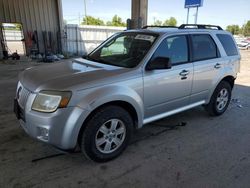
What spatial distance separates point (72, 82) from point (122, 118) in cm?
81

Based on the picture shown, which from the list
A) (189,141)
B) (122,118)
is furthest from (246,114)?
(122,118)

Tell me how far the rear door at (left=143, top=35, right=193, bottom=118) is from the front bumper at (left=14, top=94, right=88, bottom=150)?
3.62 ft

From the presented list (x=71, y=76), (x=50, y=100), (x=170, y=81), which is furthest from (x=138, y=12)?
(x=50, y=100)

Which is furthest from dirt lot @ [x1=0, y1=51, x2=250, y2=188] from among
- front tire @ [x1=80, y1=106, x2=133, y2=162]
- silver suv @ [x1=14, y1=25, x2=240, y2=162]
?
silver suv @ [x1=14, y1=25, x2=240, y2=162]

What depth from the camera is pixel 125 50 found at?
144 inches

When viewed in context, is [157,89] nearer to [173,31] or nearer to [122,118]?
[122,118]

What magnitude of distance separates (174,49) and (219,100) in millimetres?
1727

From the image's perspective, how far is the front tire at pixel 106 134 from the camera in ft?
9.06

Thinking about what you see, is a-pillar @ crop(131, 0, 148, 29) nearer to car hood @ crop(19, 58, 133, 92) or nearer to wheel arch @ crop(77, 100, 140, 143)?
car hood @ crop(19, 58, 133, 92)

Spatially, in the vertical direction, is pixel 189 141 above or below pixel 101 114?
below

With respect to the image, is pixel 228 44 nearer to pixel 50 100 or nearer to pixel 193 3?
pixel 50 100

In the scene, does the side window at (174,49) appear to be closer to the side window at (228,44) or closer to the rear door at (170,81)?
the rear door at (170,81)

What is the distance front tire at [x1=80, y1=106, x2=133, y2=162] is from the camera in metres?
2.76

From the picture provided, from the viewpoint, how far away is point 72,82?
2.67m
